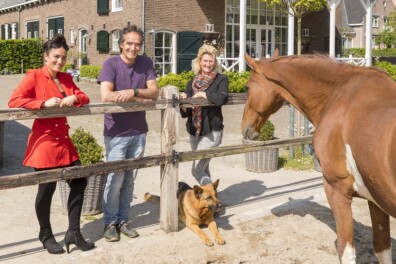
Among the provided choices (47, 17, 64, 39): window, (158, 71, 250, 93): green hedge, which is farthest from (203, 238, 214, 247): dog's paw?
(47, 17, 64, 39): window

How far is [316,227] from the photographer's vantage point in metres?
5.21

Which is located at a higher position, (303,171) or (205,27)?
(205,27)

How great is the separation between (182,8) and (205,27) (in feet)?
4.53

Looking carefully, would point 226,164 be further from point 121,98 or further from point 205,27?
point 205,27

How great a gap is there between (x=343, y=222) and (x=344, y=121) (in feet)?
2.49

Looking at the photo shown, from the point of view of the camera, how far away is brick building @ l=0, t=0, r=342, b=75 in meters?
19.7

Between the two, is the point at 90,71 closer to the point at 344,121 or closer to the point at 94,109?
the point at 94,109

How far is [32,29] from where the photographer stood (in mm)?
29375

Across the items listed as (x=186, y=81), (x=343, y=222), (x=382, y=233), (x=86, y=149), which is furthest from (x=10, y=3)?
(x=343, y=222)

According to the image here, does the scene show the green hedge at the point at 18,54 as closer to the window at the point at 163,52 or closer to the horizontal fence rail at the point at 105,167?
the window at the point at 163,52

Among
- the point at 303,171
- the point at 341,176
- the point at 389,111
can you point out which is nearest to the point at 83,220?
the point at 341,176

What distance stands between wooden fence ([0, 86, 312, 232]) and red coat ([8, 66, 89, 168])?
12cm

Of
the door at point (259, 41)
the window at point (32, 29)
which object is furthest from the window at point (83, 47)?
the door at point (259, 41)

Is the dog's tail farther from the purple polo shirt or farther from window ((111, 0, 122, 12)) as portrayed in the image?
window ((111, 0, 122, 12))
